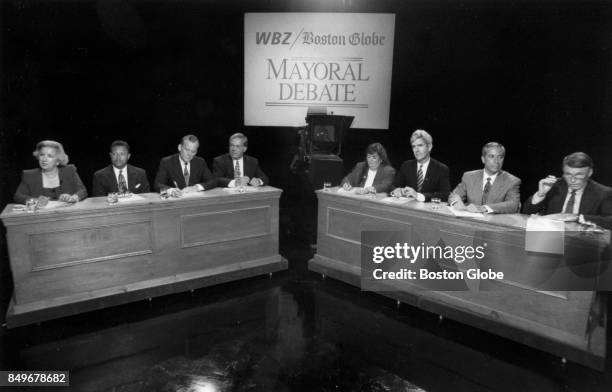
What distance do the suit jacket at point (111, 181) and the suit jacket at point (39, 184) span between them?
0.80 ft

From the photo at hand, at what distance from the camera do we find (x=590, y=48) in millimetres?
4285

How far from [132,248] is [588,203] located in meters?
3.88

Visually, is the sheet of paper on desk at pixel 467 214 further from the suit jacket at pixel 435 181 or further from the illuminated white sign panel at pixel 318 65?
the illuminated white sign panel at pixel 318 65

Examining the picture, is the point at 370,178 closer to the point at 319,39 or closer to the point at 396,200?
the point at 396,200

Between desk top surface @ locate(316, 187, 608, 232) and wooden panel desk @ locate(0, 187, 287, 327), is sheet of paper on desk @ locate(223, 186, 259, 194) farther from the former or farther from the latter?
desk top surface @ locate(316, 187, 608, 232)

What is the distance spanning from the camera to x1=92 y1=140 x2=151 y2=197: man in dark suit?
407cm

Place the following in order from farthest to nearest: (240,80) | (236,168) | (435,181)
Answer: (240,80)
(236,168)
(435,181)

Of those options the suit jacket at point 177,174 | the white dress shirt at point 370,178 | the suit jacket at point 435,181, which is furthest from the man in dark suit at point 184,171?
the suit jacket at point 435,181

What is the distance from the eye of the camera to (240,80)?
583 cm

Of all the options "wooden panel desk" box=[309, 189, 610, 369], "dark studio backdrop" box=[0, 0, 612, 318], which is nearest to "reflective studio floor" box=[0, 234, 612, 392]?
"wooden panel desk" box=[309, 189, 610, 369]

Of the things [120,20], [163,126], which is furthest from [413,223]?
[120,20]

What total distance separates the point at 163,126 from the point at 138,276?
2.55m

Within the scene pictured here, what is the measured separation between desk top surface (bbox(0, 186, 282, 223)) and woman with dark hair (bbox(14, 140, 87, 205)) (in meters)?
0.15

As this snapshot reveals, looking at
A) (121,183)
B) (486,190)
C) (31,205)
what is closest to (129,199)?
(121,183)
